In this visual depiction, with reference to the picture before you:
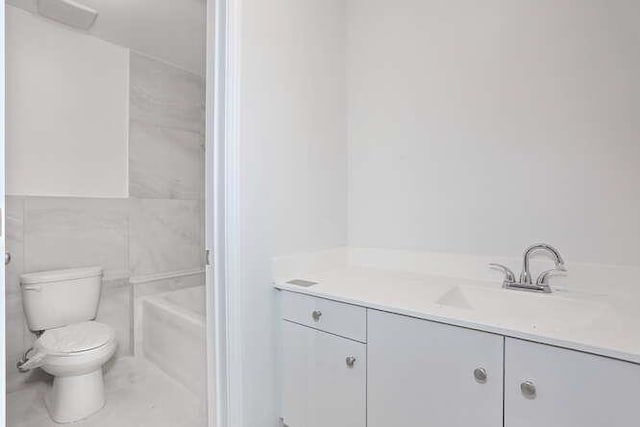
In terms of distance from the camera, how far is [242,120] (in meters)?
1.32

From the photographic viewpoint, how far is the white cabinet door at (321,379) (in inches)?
47.9

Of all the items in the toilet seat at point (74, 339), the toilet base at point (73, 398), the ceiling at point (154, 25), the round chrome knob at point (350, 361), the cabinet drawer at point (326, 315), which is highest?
the ceiling at point (154, 25)

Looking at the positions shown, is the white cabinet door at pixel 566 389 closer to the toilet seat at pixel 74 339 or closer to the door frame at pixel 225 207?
the door frame at pixel 225 207

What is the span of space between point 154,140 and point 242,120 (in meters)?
1.65

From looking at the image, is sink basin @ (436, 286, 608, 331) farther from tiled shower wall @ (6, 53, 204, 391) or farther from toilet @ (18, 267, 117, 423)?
tiled shower wall @ (6, 53, 204, 391)

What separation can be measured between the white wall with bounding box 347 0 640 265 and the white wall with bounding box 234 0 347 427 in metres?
0.21

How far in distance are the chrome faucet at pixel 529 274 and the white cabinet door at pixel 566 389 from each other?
48cm

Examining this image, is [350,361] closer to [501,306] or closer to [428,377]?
[428,377]

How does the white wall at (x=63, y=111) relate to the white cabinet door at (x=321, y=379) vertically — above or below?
above

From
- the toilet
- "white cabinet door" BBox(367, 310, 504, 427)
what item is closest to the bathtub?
the toilet

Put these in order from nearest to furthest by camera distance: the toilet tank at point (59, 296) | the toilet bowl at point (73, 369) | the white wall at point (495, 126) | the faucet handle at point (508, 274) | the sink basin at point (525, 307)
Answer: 1. the sink basin at point (525, 307)
2. the white wall at point (495, 126)
3. the faucet handle at point (508, 274)
4. the toilet bowl at point (73, 369)
5. the toilet tank at point (59, 296)

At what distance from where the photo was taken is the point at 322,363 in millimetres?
1311

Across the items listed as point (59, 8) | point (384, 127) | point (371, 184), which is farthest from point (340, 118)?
point (59, 8)

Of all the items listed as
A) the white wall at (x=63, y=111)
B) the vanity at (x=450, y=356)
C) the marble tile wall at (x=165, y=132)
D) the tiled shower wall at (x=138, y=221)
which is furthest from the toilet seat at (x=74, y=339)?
the vanity at (x=450, y=356)
